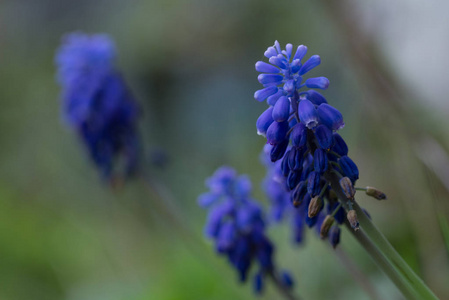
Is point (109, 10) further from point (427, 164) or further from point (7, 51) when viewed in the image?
point (427, 164)

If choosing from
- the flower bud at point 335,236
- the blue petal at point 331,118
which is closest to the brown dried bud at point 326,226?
the flower bud at point 335,236

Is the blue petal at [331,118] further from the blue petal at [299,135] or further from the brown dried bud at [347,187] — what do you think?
the brown dried bud at [347,187]

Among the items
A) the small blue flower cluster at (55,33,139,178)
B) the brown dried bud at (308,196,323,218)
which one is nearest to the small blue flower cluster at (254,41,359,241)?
the brown dried bud at (308,196,323,218)

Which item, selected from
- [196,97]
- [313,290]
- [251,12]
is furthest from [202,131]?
[313,290]

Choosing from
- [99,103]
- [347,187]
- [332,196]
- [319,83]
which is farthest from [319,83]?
[99,103]

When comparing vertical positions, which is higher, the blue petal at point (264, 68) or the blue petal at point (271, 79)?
the blue petal at point (264, 68)

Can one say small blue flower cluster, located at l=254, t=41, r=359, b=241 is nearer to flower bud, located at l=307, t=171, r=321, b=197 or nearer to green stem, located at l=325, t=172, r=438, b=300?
flower bud, located at l=307, t=171, r=321, b=197
